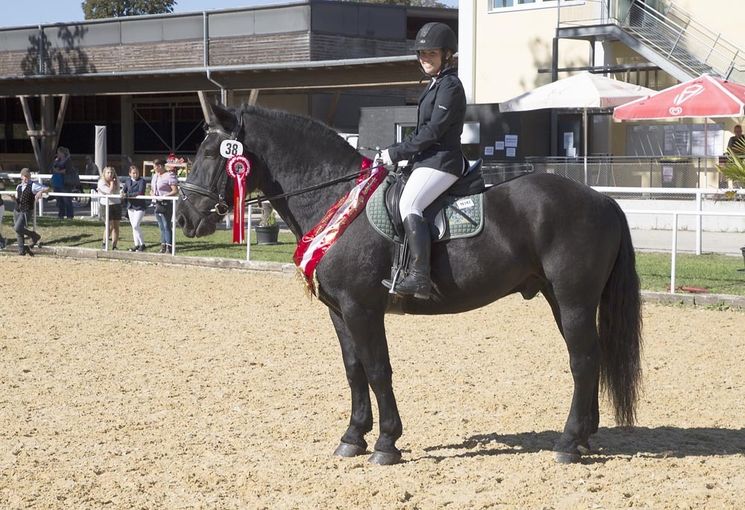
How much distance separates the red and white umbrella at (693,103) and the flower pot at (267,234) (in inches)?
258

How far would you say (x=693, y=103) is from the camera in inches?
691

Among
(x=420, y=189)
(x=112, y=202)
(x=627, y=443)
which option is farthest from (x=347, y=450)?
(x=112, y=202)

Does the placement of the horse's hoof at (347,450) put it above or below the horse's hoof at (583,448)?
below

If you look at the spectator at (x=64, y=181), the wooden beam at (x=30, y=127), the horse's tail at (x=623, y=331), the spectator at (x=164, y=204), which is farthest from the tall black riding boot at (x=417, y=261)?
the wooden beam at (x=30, y=127)

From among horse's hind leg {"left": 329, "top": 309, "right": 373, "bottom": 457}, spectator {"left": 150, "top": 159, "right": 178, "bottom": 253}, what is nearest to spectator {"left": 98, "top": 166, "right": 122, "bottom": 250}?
spectator {"left": 150, "top": 159, "right": 178, "bottom": 253}

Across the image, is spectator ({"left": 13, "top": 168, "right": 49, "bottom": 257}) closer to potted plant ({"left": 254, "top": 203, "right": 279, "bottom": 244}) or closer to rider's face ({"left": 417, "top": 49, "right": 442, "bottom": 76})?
potted plant ({"left": 254, "top": 203, "right": 279, "bottom": 244})

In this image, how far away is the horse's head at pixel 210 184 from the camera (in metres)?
6.12

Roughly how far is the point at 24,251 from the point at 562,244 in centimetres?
1374

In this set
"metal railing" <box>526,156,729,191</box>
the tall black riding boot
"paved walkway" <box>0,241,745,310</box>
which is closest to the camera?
the tall black riding boot

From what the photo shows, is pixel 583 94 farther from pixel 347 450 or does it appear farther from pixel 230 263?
pixel 347 450

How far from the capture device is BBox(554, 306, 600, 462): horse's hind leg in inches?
235

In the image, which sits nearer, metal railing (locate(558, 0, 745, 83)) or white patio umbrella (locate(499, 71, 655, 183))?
white patio umbrella (locate(499, 71, 655, 183))

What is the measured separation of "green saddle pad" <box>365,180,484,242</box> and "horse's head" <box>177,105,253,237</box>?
2.92 ft

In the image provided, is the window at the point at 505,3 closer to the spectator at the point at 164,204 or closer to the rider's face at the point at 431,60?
the spectator at the point at 164,204
